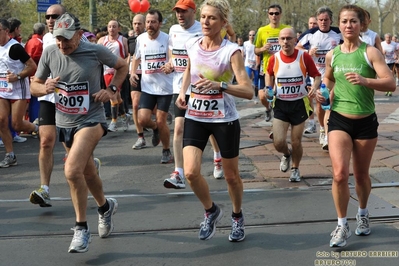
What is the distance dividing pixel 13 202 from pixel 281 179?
3.08m

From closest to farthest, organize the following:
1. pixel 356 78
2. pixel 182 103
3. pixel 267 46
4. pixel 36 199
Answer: pixel 356 78
pixel 182 103
pixel 36 199
pixel 267 46

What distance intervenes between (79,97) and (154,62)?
4.08 meters

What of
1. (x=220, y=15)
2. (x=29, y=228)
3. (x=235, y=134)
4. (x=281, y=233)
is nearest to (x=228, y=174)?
(x=235, y=134)

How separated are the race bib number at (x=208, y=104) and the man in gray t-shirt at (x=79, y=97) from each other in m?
0.74

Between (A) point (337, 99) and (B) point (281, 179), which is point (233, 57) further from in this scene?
(B) point (281, 179)

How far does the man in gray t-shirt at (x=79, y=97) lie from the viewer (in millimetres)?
5500

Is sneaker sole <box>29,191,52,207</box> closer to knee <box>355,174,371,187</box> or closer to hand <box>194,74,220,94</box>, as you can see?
hand <box>194,74,220,94</box>

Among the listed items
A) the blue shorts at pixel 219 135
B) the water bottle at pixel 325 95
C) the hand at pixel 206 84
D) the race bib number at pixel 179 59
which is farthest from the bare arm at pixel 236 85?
the race bib number at pixel 179 59

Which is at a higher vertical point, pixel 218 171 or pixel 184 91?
pixel 184 91

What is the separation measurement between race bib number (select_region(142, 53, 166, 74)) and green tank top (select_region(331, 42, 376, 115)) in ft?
14.2

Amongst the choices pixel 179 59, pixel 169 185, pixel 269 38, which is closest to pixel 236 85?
pixel 169 185

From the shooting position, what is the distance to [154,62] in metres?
9.71

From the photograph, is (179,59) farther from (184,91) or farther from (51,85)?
(51,85)

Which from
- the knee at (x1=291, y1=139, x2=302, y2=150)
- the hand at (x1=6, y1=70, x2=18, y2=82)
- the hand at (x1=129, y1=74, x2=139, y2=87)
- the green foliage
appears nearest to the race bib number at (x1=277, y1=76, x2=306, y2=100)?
the knee at (x1=291, y1=139, x2=302, y2=150)
